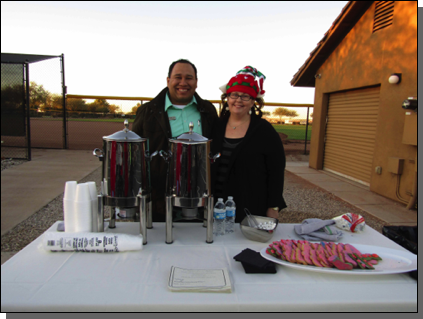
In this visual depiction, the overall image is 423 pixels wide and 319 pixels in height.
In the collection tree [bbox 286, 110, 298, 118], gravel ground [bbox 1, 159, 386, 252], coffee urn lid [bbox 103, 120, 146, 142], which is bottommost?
gravel ground [bbox 1, 159, 386, 252]

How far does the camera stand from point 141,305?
982 millimetres

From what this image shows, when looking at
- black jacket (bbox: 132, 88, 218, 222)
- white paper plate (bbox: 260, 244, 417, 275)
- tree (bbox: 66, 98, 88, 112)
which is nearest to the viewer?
white paper plate (bbox: 260, 244, 417, 275)

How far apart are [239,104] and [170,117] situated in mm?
558

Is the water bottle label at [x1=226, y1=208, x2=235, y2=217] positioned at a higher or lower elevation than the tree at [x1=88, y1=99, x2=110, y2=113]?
lower

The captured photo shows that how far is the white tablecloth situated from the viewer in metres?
1.00

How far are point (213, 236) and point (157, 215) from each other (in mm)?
659

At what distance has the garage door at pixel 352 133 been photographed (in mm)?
6164

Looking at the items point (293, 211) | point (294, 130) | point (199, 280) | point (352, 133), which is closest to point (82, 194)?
point (199, 280)

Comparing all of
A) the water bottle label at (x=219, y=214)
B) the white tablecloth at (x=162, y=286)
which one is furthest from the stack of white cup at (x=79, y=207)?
the water bottle label at (x=219, y=214)

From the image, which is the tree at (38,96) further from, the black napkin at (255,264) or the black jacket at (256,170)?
the black napkin at (255,264)

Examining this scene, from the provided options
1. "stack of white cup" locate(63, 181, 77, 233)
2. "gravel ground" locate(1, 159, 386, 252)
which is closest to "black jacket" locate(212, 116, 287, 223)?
"stack of white cup" locate(63, 181, 77, 233)

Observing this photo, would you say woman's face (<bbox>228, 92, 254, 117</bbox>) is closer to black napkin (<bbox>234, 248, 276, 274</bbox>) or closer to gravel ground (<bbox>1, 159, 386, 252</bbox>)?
black napkin (<bbox>234, 248, 276, 274</bbox>)

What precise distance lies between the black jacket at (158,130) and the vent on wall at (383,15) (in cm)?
492
